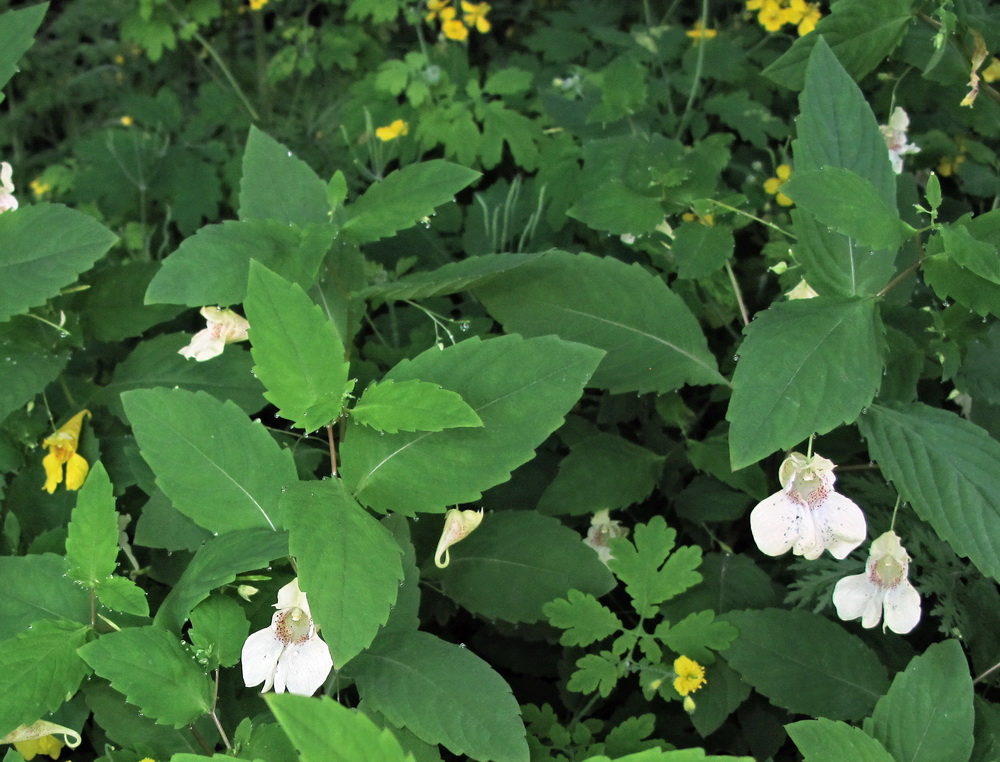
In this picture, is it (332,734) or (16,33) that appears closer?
(332,734)

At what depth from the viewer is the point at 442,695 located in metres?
0.95

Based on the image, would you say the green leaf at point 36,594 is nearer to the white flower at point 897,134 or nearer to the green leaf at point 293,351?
the green leaf at point 293,351

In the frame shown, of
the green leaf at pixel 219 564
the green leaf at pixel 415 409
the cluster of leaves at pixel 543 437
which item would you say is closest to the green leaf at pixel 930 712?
the cluster of leaves at pixel 543 437

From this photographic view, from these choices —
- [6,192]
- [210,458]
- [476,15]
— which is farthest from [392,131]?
[210,458]

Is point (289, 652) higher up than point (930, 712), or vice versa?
point (289, 652)

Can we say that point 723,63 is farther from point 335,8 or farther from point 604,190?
point 335,8

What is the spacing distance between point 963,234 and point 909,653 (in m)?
0.56

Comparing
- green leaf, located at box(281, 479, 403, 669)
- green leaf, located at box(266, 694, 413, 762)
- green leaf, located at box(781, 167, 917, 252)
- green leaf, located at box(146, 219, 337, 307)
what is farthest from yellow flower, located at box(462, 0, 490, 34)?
green leaf, located at box(266, 694, 413, 762)

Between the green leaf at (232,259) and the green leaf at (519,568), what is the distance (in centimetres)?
41

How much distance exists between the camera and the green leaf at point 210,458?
991mm

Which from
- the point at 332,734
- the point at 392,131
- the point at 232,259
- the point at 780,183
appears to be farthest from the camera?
the point at 392,131

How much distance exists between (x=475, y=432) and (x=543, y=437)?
7cm

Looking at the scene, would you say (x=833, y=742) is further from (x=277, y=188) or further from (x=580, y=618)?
(x=277, y=188)

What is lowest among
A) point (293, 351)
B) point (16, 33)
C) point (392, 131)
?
point (392, 131)
